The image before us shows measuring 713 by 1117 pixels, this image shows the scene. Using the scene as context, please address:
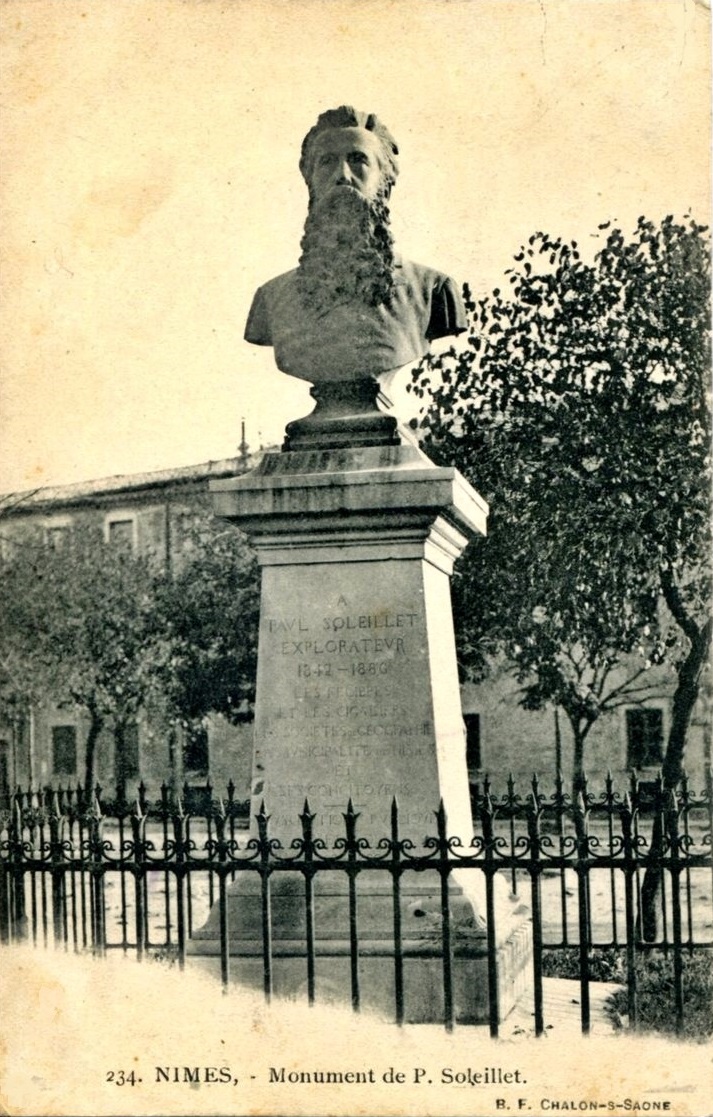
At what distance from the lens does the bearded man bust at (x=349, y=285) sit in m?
6.15

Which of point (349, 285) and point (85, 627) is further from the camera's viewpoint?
point (85, 627)

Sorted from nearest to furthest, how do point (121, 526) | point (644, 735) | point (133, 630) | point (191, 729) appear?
point (133, 630)
point (191, 729)
point (644, 735)
point (121, 526)

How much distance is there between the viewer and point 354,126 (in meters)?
6.20

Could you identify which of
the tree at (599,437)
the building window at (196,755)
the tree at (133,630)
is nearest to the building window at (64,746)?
the building window at (196,755)

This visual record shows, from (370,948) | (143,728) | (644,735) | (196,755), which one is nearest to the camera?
(370,948)

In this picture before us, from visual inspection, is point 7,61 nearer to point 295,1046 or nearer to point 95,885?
point 95,885

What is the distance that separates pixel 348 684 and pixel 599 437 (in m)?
4.61

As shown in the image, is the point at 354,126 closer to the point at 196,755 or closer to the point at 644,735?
the point at 644,735

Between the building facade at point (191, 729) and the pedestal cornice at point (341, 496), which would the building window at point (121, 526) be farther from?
the pedestal cornice at point (341, 496)

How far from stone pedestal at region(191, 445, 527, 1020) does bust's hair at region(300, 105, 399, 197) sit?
1.43 metres

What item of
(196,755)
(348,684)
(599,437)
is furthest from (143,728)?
(348,684)

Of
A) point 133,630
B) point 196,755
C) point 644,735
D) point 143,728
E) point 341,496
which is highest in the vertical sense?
point 341,496

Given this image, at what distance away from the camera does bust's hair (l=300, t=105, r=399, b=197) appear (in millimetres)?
6188

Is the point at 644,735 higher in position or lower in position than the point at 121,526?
lower
